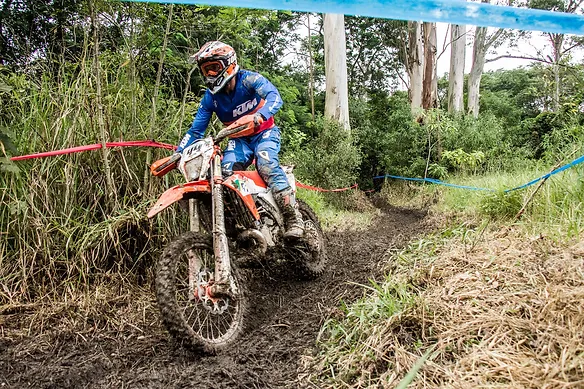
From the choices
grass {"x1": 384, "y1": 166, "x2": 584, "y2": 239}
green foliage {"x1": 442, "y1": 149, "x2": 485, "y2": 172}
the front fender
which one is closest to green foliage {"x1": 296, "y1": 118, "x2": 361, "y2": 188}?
green foliage {"x1": 442, "y1": 149, "x2": 485, "y2": 172}

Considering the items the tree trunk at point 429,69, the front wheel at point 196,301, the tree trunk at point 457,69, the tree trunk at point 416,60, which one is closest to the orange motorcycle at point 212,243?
the front wheel at point 196,301

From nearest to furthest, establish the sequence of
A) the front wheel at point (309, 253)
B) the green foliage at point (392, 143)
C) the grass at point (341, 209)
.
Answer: the front wheel at point (309, 253), the grass at point (341, 209), the green foliage at point (392, 143)

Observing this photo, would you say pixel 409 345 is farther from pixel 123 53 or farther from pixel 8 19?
pixel 8 19

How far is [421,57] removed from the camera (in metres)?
15.0

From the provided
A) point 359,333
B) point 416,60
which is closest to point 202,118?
point 359,333

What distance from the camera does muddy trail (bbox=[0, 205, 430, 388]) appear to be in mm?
2182

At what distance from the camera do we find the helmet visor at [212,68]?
3256 millimetres

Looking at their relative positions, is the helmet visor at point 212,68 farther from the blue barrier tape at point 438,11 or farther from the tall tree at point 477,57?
the tall tree at point 477,57

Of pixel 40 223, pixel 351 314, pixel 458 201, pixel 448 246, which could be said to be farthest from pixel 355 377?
pixel 458 201

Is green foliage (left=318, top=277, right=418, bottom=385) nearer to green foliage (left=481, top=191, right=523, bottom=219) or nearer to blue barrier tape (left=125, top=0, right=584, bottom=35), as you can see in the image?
blue barrier tape (left=125, top=0, right=584, bottom=35)

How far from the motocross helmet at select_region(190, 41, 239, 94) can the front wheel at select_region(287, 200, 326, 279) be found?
1412 mm

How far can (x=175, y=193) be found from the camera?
8.72 feet

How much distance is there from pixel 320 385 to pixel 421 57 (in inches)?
577

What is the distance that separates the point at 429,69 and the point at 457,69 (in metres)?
3.36
